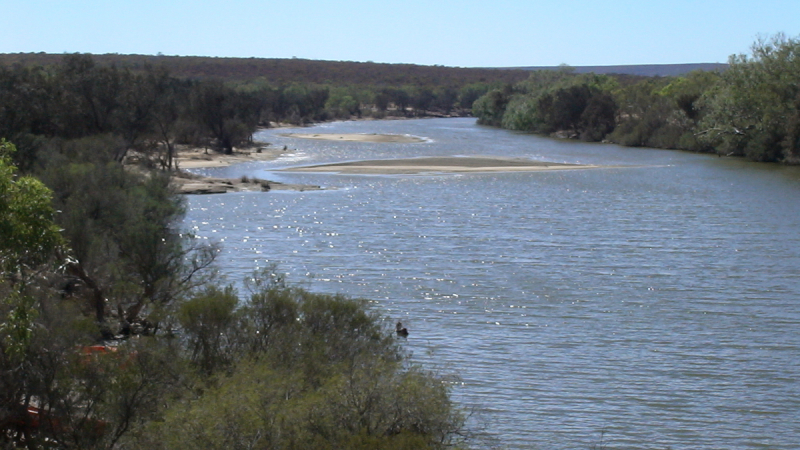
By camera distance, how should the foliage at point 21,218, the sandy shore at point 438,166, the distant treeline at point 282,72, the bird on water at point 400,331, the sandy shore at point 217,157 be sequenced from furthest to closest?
the distant treeline at point 282,72
the sandy shore at point 217,157
the sandy shore at point 438,166
the bird on water at point 400,331
the foliage at point 21,218

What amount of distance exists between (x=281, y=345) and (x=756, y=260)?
60.8 feet

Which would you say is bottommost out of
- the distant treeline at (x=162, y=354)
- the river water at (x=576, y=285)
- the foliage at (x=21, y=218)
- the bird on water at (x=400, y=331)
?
the river water at (x=576, y=285)

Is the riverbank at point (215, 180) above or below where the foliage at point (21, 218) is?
below

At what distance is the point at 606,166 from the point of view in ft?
184

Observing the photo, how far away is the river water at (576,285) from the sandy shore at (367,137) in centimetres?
3165

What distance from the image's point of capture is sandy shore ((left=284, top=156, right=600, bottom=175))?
174ft

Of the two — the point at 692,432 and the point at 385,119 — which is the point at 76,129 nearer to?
the point at 692,432

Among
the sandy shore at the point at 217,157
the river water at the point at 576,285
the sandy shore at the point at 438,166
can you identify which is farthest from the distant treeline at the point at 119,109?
the sandy shore at the point at 438,166

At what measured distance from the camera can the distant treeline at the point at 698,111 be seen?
2249 inches

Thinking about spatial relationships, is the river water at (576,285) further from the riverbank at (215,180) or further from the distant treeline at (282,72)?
the distant treeline at (282,72)

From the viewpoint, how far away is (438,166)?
54.9 metres

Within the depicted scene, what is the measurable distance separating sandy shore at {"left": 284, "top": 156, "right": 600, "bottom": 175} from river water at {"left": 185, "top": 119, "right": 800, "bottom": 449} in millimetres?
5981

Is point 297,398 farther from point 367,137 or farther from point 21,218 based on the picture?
point 367,137

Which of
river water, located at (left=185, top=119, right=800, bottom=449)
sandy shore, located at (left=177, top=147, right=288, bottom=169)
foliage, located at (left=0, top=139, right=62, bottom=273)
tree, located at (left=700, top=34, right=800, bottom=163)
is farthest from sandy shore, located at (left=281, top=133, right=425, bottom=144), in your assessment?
foliage, located at (left=0, top=139, right=62, bottom=273)
